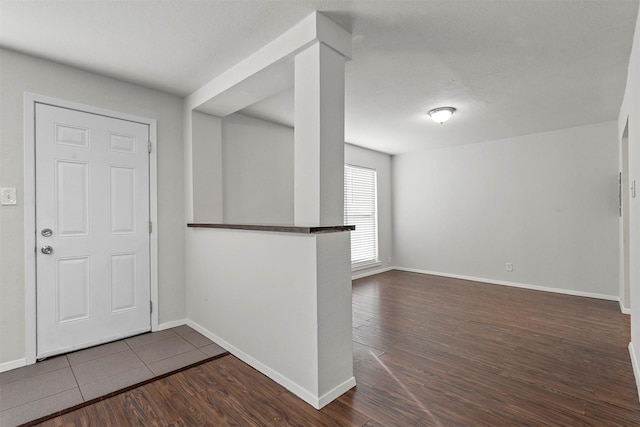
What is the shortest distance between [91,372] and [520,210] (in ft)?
18.6

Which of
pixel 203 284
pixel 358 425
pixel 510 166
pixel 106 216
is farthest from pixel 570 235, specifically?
pixel 106 216

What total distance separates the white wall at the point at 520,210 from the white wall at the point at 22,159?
4.45 metres

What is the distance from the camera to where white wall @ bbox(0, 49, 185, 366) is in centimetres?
234

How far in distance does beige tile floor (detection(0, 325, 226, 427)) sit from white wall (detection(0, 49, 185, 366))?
11.6 inches

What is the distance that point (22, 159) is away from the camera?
241 centimetres

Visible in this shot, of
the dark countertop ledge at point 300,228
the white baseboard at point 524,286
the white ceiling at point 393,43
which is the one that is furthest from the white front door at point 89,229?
the white baseboard at point 524,286

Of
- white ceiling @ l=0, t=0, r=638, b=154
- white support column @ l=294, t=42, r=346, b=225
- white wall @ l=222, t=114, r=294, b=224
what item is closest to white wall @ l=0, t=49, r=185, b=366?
white ceiling @ l=0, t=0, r=638, b=154

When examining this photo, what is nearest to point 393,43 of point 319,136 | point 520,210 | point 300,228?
point 319,136

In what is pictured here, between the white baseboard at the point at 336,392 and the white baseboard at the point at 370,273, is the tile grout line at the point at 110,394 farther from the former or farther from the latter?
the white baseboard at the point at 370,273

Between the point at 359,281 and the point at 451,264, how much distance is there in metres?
1.76

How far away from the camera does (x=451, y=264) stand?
5.65 metres

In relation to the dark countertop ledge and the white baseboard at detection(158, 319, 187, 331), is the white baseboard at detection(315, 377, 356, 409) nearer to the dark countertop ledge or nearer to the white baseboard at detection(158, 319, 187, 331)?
the dark countertop ledge

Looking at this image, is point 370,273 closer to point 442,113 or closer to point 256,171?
point 256,171

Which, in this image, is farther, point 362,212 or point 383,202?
point 383,202
